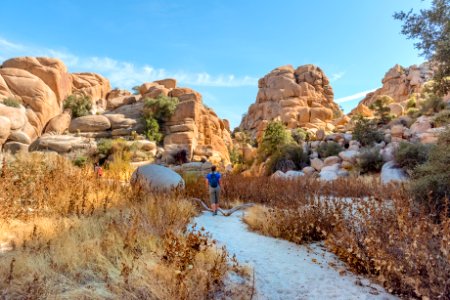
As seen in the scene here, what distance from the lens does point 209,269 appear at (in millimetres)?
2830

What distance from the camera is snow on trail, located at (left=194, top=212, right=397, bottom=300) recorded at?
2844 millimetres

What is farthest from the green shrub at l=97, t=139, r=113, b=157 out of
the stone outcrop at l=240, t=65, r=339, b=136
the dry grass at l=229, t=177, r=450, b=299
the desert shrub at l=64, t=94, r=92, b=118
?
the stone outcrop at l=240, t=65, r=339, b=136

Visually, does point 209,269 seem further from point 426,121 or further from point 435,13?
point 426,121

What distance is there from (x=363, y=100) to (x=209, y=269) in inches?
2339

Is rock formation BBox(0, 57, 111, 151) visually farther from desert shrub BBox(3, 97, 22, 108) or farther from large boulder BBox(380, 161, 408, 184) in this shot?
large boulder BBox(380, 161, 408, 184)

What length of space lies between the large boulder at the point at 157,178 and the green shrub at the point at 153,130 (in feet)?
52.0

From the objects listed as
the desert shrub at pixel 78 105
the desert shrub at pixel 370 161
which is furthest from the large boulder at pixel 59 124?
the desert shrub at pixel 370 161

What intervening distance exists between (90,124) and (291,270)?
24.3 meters

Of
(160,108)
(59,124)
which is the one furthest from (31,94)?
(160,108)

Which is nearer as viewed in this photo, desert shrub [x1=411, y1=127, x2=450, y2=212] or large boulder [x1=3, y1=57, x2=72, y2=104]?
desert shrub [x1=411, y1=127, x2=450, y2=212]

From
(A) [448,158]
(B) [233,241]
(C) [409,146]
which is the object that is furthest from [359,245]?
(C) [409,146]

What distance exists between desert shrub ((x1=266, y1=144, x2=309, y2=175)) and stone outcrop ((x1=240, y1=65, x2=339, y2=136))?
23376 mm

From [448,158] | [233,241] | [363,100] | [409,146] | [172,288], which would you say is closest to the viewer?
[172,288]

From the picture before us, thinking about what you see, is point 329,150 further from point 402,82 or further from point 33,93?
point 402,82
